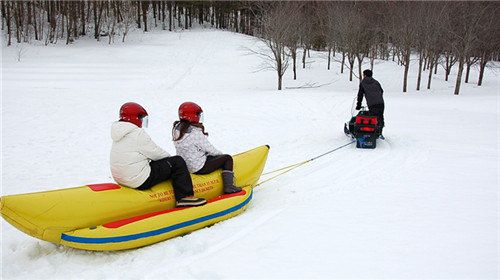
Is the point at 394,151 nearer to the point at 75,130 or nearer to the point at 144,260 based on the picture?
the point at 144,260

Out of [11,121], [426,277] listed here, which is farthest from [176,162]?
[11,121]

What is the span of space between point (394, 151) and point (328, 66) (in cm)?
2856

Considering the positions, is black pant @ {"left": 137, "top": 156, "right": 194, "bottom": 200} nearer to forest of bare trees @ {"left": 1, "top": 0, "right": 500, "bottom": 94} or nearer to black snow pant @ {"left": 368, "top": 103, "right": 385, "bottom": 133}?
black snow pant @ {"left": 368, "top": 103, "right": 385, "bottom": 133}

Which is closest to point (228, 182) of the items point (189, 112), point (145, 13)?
point (189, 112)

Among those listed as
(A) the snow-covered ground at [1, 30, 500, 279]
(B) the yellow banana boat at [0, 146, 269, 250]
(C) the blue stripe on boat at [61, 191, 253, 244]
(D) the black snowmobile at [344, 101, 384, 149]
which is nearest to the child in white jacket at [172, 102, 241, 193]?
(B) the yellow banana boat at [0, 146, 269, 250]

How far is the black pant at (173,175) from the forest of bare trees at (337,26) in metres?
21.0

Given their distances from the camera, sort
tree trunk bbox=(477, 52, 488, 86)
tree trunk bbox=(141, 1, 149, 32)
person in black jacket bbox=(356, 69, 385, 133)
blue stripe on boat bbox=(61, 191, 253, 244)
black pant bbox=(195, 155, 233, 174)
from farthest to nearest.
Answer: tree trunk bbox=(141, 1, 149, 32), tree trunk bbox=(477, 52, 488, 86), person in black jacket bbox=(356, 69, 385, 133), black pant bbox=(195, 155, 233, 174), blue stripe on boat bbox=(61, 191, 253, 244)

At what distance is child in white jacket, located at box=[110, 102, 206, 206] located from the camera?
515cm

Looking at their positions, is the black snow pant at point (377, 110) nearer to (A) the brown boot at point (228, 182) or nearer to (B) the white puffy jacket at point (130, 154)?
(A) the brown boot at point (228, 182)

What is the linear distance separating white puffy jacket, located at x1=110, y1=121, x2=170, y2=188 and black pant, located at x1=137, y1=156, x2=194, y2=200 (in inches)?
3.6

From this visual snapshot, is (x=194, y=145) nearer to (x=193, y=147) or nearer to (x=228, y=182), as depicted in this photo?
(x=193, y=147)

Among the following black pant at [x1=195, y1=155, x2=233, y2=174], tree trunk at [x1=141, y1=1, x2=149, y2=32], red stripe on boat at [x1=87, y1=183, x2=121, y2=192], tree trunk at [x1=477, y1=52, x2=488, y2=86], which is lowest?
red stripe on boat at [x1=87, y1=183, x2=121, y2=192]

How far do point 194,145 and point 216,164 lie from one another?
498 mm

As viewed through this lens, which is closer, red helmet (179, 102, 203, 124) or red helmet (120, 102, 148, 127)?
red helmet (120, 102, 148, 127)
